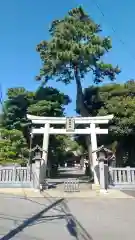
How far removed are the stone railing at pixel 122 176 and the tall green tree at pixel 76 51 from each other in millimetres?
4747

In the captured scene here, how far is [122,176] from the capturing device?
15688 mm

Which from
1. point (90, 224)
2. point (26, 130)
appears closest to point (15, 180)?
point (26, 130)

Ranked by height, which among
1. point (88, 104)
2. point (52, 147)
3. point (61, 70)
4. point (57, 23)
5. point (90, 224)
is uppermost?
point (57, 23)

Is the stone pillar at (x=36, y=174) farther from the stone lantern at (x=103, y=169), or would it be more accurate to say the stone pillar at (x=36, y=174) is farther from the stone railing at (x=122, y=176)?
the stone railing at (x=122, y=176)

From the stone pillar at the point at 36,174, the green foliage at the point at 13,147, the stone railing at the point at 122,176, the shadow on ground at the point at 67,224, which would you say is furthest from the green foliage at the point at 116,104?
the shadow on ground at the point at 67,224

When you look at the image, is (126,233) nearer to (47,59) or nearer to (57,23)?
(47,59)

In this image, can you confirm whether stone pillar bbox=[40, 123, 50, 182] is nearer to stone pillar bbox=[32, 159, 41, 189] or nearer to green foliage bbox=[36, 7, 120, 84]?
stone pillar bbox=[32, 159, 41, 189]

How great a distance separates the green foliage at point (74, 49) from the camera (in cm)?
1961

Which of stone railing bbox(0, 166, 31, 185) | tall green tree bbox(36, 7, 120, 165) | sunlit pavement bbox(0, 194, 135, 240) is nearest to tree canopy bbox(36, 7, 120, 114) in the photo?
tall green tree bbox(36, 7, 120, 165)

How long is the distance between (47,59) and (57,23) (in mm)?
3371

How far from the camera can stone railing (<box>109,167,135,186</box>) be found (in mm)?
15586

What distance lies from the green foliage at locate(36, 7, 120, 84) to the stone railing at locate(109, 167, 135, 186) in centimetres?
906

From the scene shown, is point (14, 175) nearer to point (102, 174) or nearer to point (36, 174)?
point (36, 174)

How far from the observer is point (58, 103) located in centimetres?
2266
